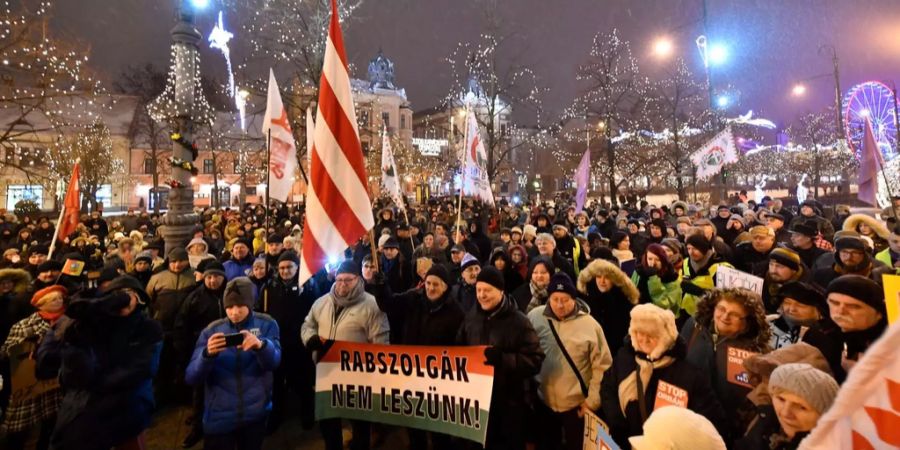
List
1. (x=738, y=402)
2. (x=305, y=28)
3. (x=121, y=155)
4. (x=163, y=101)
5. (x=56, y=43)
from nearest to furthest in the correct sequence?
(x=738, y=402) → (x=163, y=101) → (x=56, y=43) → (x=305, y=28) → (x=121, y=155)

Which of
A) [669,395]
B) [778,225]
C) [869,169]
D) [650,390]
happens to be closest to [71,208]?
[650,390]

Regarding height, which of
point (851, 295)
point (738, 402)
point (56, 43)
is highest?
point (56, 43)

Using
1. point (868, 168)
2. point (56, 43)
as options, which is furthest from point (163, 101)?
point (868, 168)

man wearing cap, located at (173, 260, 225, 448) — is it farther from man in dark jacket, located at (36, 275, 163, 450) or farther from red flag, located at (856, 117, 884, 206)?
red flag, located at (856, 117, 884, 206)

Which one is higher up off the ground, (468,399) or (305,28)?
(305,28)

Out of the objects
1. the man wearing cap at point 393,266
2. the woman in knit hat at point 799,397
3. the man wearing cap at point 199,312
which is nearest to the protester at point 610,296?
the woman in knit hat at point 799,397

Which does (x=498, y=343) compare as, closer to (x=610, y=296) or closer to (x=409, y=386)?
(x=409, y=386)

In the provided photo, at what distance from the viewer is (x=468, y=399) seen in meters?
3.79

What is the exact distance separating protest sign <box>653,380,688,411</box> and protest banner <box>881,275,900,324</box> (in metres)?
1.30

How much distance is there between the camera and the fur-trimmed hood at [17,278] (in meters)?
4.99

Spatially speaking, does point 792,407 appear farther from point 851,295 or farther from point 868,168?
point 868,168

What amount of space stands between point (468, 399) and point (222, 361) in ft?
6.59

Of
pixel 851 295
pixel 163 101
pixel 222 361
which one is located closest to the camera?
pixel 851 295

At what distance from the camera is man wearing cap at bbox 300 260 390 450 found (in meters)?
4.36
